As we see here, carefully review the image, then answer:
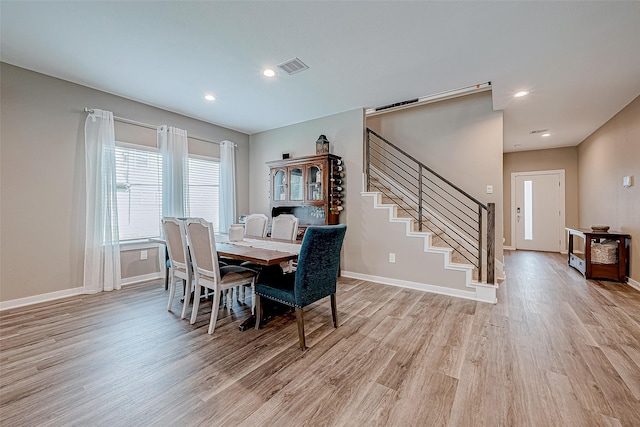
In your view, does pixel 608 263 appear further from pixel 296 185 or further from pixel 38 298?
pixel 38 298

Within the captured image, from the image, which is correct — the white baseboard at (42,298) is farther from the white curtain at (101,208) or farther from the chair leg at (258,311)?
the chair leg at (258,311)

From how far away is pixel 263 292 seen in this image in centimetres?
235

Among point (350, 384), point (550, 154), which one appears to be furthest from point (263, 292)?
point (550, 154)

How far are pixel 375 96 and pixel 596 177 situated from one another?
15.2ft

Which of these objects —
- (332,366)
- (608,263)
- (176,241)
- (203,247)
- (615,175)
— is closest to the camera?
(332,366)

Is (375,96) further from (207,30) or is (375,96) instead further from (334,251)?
(334,251)

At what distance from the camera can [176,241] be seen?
2.67 m

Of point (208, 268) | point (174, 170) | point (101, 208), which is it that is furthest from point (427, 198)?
point (101, 208)

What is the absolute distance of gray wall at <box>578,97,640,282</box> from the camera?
3.58 metres

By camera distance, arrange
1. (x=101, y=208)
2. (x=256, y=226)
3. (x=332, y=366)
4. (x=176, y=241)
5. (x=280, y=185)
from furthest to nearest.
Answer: (x=280, y=185)
(x=256, y=226)
(x=101, y=208)
(x=176, y=241)
(x=332, y=366)

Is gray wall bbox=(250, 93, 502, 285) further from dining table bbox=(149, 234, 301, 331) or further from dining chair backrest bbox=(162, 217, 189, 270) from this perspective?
dining chair backrest bbox=(162, 217, 189, 270)

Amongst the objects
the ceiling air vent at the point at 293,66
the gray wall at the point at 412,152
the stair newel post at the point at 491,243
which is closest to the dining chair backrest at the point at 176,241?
the ceiling air vent at the point at 293,66

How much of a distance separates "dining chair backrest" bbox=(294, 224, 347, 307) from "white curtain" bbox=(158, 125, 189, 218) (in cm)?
303

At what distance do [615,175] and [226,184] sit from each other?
6.44 meters
